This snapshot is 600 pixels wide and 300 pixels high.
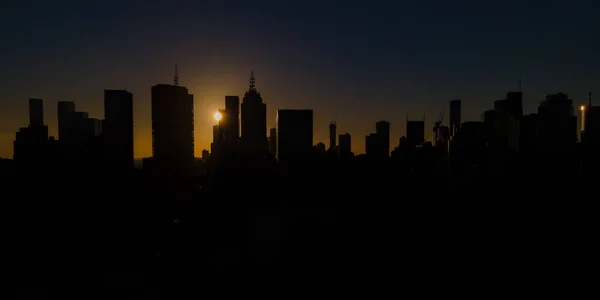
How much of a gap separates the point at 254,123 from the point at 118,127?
40.6 m

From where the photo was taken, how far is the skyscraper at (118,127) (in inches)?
3856

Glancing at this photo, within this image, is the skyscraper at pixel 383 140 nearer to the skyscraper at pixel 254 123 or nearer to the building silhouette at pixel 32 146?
the skyscraper at pixel 254 123

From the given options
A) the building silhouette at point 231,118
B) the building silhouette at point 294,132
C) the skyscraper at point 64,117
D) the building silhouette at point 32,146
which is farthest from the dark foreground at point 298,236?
the building silhouette at point 231,118

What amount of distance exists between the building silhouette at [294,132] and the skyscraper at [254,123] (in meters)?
8.13

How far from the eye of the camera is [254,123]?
5143 inches

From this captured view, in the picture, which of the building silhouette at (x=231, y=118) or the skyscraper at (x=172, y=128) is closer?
the skyscraper at (x=172, y=128)

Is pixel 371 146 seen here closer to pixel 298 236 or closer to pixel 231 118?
pixel 231 118

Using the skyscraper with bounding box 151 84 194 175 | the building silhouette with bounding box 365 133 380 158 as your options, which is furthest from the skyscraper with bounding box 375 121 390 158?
the skyscraper with bounding box 151 84 194 175

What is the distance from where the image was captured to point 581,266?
155ft

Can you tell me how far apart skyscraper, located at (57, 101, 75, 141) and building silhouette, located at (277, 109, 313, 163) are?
53.9 meters

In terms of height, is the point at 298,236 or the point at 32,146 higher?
the point at 32,146

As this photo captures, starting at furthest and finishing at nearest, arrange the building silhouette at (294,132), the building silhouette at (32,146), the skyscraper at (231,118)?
the skyscraper at (231,118) < the building silhouette at (294,132) < the building silhouette at (32,146)

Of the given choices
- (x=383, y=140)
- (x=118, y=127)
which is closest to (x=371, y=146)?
(x=383, y=140)

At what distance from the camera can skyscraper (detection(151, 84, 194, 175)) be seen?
4269 inches
